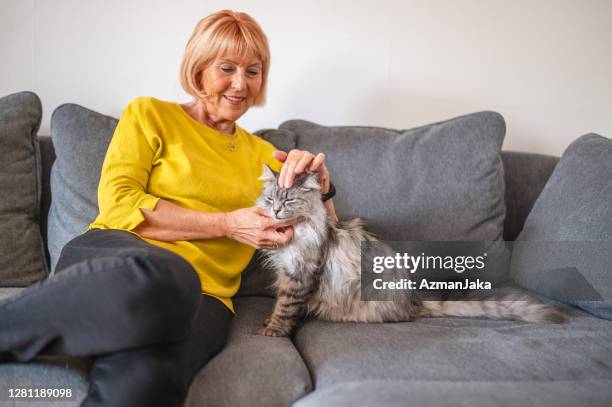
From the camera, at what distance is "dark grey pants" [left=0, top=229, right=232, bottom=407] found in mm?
1086

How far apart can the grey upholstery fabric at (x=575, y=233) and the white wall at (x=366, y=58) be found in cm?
74

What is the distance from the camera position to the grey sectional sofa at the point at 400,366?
1165 millimetres

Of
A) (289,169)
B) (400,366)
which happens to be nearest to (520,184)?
(289,169)

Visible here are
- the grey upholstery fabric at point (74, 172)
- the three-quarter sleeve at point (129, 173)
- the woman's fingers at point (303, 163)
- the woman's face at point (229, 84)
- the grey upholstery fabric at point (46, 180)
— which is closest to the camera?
the three-quarter sleeve at point (129, 173)

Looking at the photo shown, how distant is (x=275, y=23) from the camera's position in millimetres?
2484

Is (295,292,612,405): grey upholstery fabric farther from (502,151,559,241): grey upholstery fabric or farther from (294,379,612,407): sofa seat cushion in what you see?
(502,151,559,241): grey upholstery fabric

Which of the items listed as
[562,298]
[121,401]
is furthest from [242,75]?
[562,298]

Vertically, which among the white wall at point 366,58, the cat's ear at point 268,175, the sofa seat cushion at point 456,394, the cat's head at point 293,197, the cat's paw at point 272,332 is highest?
the white wall at point 366,58

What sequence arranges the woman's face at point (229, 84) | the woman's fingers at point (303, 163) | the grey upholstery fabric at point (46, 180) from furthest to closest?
the grey upholstery fabric at point (46, 180) → the woman's face at point (229, 84) → the woman's fingers at point (303, 163)

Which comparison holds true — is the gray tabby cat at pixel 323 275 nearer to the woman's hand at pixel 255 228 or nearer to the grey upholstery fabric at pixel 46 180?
the woman's hand at pixel 255 228

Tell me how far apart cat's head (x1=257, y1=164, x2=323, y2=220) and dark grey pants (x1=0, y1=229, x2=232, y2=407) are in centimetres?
65

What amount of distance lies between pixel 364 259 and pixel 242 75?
0.88 m

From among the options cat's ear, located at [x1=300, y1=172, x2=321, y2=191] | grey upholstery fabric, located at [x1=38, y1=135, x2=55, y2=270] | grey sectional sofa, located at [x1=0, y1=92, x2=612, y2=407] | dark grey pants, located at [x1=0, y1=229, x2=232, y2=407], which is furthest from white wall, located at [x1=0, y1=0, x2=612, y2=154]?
dark grey pants, located at [x1=0, y1=229, x2=232, y2=407]

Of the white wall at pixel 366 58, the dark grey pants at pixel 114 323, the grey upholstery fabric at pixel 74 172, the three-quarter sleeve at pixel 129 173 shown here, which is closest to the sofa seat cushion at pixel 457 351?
the dark grey pants at pixel 114 323
